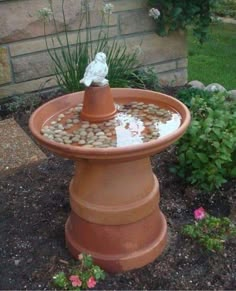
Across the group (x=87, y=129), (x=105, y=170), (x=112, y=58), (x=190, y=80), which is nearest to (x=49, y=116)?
(x=87, y=129)

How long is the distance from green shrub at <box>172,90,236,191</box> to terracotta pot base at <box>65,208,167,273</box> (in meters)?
0.56

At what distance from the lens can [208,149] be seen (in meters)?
2.73

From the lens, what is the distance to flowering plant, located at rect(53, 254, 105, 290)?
2.11 meters

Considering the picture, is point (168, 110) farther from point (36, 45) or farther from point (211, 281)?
point (36, 45)

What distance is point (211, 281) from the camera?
2254mm

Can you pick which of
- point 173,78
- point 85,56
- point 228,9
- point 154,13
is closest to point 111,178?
point 85,56

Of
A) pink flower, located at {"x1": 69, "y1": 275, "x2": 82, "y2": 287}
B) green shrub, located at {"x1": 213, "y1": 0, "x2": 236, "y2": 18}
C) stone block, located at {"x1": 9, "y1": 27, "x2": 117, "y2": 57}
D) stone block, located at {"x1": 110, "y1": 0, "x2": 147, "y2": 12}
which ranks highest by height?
stone block, located at {"x1": 110, "y1": 0, "x2": 147, "y2": 12}

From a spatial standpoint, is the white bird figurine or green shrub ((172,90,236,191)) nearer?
the white bird figurine

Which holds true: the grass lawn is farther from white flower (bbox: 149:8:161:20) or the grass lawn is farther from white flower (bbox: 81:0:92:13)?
white flower (bbox: 81:0:92:13)

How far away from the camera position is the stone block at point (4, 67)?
3.74m

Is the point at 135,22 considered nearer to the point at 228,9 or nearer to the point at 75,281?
the point at 75,281

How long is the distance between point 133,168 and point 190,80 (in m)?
2.95

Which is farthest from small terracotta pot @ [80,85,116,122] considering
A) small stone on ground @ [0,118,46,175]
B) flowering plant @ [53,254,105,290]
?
small stone on ground @ [0,118,46,175]

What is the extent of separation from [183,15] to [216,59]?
1592 millimetres
